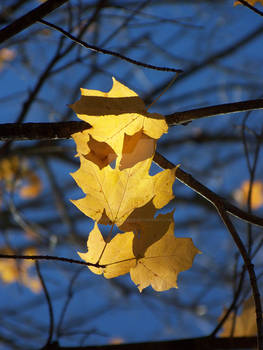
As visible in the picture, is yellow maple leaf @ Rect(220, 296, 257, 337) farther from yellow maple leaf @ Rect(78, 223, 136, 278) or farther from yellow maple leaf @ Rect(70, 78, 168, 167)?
yellow maple leaf @ Rect(70, 78, 168, 167)

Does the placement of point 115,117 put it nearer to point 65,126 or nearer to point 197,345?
point 65,126

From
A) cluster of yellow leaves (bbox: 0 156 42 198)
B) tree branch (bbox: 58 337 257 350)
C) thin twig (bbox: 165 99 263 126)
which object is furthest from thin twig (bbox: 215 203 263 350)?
cluster of yellow leaves (bbox: 0 156 42 198)

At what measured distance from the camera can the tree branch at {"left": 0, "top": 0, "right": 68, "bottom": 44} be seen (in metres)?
0.53

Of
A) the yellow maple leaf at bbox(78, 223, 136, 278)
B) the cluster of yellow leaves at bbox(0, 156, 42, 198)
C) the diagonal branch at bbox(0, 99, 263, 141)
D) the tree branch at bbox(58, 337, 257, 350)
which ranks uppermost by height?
the cluster of yellow leaves at bbox(0, 156, 42, 198)

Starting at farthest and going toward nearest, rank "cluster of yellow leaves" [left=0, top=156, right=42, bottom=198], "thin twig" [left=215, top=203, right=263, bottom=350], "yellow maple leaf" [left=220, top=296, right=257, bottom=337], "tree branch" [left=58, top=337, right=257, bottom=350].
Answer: "cluster of yellow leaves" [left=0, top=156, right=42, bottom=198] < "yellow maple leaf" [left=220, top=296, right=257, bottom=337] < "tree branch" [left=58, top=337, right=257, bottom=350] < "thin twig" [left=215, top=203, right=263, bottom=350]

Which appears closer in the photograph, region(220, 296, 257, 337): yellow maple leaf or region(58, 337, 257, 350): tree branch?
region(58, 337, 257, 350): tree branch

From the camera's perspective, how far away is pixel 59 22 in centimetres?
209

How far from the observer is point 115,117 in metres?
0.52

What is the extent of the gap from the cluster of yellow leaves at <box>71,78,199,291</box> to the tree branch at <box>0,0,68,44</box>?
0.14 m

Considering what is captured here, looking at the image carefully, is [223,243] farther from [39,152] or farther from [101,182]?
[101,182]

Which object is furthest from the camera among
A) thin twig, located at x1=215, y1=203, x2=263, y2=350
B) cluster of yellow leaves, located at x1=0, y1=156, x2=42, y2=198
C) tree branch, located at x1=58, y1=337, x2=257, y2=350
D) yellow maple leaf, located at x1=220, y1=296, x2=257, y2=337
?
cluster of yellow leaves, located at x1=0, y1=156, x2=42, y2=198

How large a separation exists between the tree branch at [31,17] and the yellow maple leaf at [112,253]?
1.03 ft

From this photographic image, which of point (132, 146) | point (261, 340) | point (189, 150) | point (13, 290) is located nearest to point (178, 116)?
point (132, 146)

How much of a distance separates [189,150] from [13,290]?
13.5 feet
